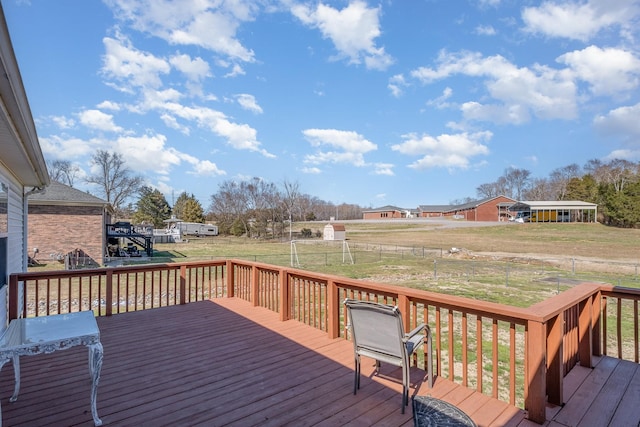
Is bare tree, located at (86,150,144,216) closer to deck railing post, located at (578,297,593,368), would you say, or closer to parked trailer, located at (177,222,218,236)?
parked trailer, located at (177,222,218,236)

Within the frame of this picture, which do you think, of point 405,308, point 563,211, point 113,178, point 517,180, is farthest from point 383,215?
point 405,308

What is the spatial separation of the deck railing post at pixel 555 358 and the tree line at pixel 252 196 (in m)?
32.8

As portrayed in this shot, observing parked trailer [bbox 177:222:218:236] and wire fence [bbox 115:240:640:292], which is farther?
parked trailer [bbox 177:222:218:236]

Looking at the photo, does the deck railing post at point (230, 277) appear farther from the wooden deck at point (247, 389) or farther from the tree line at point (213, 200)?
the tree line at point (213, 200)

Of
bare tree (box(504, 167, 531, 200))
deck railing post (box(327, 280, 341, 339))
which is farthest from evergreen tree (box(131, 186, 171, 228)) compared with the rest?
bare tree (box(504, 167, 531, 200))

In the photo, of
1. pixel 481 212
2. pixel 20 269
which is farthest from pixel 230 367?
pixel 481 212

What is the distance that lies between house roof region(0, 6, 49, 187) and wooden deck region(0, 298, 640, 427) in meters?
2.17

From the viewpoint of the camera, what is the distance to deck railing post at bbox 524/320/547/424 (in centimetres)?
216

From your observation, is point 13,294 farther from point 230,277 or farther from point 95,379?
point 95,379

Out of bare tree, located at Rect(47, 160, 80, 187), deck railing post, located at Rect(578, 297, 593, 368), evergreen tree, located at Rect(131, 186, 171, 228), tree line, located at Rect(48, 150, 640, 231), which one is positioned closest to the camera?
deck railing post, located at Rect(578, 297, 593, 368)

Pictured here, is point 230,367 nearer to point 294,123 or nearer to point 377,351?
point 377,351

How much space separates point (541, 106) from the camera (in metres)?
18.6

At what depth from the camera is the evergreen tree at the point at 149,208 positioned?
37.8 m

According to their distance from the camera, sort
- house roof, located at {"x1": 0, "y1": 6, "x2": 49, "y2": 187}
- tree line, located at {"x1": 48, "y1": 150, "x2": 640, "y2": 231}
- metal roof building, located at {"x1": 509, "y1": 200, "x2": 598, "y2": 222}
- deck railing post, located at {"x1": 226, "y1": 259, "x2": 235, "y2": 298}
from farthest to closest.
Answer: metal roof building, located at {"x1": 509, "y1": 200, "x2": 598, "y2": 222}
tree line, located at {"x1": 48, "y1": 150, "x2": 640, "y2": 231}
deck railing post, located at {"x1": 226, "y1": 259, "x2": 235, "y2": 298}
house roof, located at {"x1": 0, "y1": 6, "x2": 49, "y2": 187}
